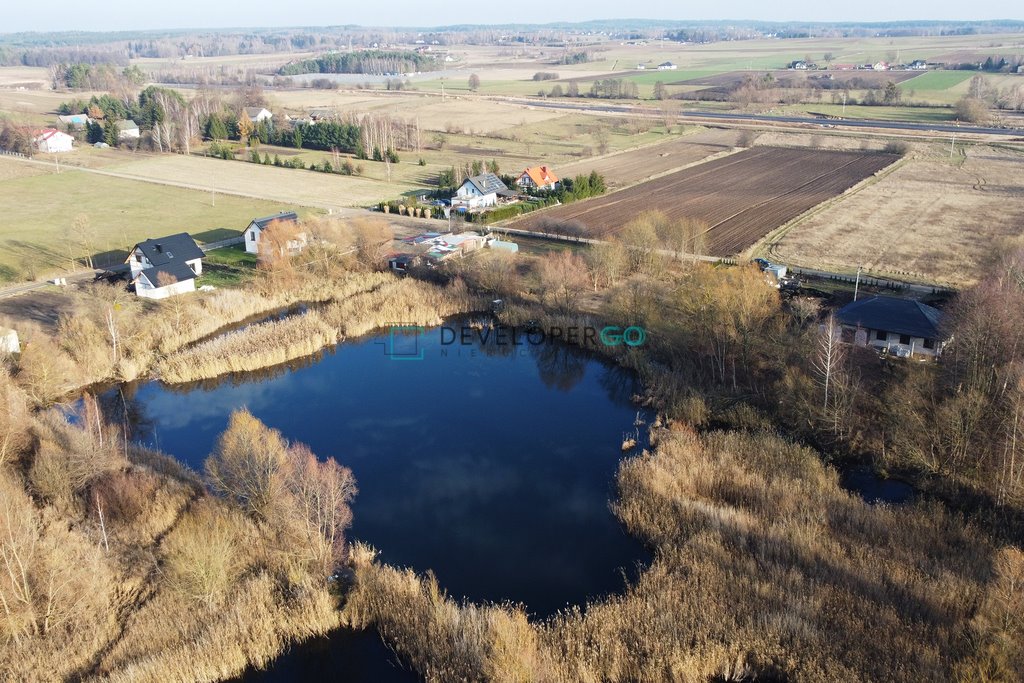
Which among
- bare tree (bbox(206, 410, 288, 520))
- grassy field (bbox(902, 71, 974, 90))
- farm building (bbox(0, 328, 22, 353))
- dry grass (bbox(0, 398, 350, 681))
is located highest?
grassy field (bbox(902, 71, 974, 90))

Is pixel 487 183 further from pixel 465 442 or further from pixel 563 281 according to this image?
pixel 465 442

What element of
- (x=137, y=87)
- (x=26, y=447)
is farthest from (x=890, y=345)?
(x=137, y=87)

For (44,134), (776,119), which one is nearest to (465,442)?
(44,134)

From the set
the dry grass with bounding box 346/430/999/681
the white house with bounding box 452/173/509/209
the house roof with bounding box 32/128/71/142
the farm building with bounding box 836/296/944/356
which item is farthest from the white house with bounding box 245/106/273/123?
the dry grass with bounding box 346/430/999/681

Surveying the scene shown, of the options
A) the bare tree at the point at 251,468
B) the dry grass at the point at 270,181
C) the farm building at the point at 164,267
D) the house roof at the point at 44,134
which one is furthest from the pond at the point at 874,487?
the house roof at the point at 44,134

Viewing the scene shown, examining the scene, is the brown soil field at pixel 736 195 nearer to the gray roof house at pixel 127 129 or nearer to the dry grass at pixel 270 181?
the dry grass at pixel 270 181

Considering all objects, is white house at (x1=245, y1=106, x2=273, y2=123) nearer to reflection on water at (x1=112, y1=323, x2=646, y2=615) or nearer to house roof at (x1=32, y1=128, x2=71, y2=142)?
house roof at (x1=32, y1=128, x2=71, y2=142)
